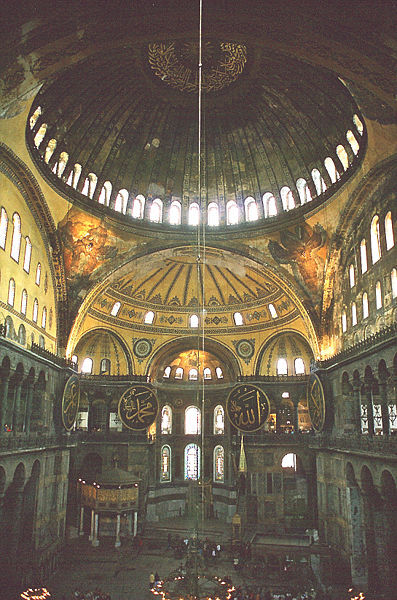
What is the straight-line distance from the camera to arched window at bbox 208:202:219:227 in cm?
2650

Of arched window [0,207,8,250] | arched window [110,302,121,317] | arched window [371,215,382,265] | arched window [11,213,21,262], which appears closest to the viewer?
arched window [0,207,8,250]

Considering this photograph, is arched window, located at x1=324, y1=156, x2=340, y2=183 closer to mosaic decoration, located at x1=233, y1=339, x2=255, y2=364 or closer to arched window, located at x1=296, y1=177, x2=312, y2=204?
arched window, located at x1=296, y1=177, x2=312, y2=204

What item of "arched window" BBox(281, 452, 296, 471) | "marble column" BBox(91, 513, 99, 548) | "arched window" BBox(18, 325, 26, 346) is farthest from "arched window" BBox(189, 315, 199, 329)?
"arched window" BBox(18, 325, 26, 346)

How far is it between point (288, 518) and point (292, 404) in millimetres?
6938

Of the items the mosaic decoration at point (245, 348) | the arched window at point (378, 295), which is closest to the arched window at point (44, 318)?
the mosaic decoration at point (245, 348)

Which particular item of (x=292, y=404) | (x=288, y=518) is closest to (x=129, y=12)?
(x=292, y=404)

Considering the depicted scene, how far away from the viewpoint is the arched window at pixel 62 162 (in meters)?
22.3

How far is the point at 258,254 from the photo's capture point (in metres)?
25.9

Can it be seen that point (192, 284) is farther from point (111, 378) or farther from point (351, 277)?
point (351, 277)

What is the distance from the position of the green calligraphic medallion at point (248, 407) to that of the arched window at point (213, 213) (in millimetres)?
8881

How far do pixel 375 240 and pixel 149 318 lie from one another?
16.9 meters

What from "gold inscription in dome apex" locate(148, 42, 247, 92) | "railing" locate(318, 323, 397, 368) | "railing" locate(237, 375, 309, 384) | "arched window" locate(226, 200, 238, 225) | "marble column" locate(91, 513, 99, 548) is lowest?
"marble column" locate(91, 513, 99, 548)

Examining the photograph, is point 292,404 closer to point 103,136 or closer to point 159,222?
point 159,222

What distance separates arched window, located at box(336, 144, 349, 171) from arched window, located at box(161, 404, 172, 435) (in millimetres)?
21459
